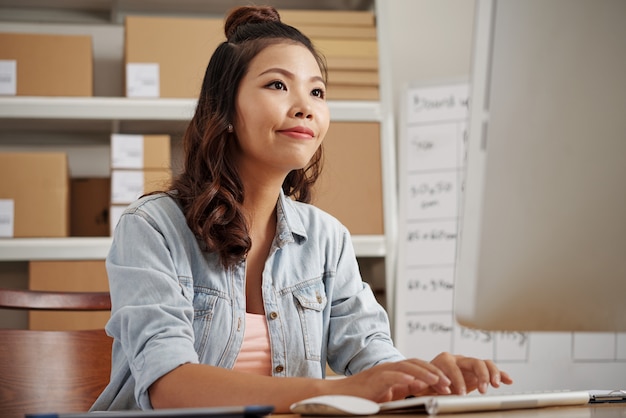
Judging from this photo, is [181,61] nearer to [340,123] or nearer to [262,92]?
[340,123]

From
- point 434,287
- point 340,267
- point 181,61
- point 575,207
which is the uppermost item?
point 181,61

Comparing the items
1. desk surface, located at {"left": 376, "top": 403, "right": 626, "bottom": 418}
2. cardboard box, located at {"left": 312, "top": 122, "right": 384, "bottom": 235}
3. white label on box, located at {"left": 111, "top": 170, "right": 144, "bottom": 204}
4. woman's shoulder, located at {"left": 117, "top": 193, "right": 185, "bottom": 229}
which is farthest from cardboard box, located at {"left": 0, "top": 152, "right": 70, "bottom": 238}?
desk surface, located at {"left": 376, "top": 403, "right": 626, "bottom": 418}

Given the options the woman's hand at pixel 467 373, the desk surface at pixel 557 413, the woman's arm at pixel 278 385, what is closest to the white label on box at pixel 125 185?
the woman's arm at pixel 278 385

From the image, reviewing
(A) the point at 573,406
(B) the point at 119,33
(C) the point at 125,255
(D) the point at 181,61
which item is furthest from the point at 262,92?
(B) the point at 119,33

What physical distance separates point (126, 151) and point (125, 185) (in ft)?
0.34

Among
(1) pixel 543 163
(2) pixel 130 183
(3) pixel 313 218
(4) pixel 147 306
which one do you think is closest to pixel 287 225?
(3) pixel 313 218

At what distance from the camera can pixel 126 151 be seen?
233cm

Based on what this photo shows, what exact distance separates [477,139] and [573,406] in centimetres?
42

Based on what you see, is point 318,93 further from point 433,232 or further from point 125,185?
point 433,232

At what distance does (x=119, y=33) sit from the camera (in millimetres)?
2764

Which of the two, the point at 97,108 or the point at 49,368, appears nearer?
the point at 49,368

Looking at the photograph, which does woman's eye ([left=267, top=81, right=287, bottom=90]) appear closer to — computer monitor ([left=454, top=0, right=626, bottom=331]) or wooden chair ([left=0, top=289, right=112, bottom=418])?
wooden chair ([left=0, top=289, right=112, bottom=418])

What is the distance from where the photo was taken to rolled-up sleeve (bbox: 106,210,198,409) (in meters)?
0.97

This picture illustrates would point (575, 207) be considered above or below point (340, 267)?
above
